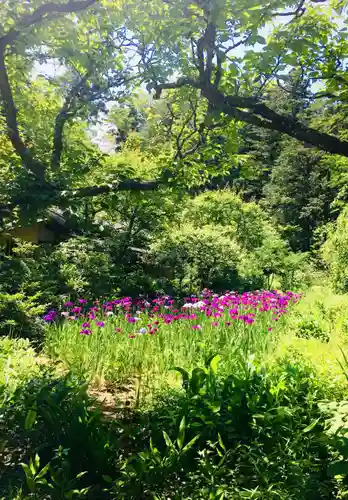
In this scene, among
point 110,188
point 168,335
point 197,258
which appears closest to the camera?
point 110,188

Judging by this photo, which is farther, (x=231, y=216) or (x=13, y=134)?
(x=231, y=216)

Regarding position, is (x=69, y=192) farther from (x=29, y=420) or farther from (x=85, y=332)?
(x=85, y=332)

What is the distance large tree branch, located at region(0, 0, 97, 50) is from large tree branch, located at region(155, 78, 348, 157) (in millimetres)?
890

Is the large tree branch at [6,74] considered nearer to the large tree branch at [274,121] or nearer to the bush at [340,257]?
the large tree branch at [274,121]

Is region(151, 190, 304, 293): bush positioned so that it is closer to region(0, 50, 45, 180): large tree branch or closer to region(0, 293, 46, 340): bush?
region(0, 293, 46, 340): bush

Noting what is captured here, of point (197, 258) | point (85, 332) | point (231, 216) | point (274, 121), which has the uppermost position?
point (231, 216)

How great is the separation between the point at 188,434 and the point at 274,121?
207 centimetres

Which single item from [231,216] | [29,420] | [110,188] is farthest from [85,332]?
[231,216]

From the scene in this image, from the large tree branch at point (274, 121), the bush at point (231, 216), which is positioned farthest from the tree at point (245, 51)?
the bush at point (231, 216)

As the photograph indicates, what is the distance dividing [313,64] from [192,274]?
21.1 feet

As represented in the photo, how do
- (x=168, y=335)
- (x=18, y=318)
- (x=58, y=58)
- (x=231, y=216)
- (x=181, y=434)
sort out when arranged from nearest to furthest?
(x=181, y=434), (x=58, y=58), (x=168, y=335), (x=18, y=318), (x=231, y=216)

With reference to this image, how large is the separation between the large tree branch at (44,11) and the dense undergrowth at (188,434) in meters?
2.36

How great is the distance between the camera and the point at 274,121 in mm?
2488

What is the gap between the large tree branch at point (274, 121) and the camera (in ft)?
7.66
